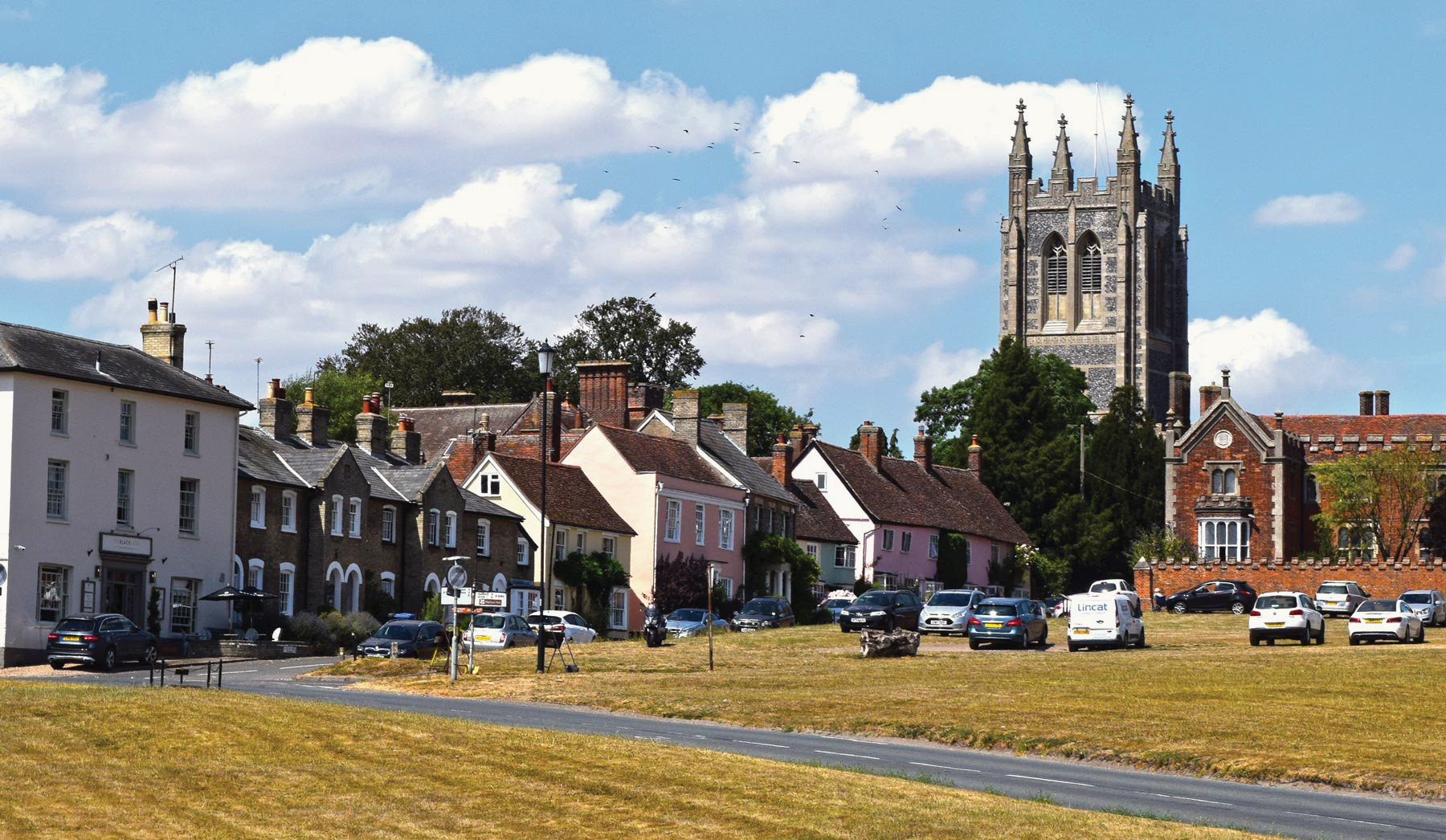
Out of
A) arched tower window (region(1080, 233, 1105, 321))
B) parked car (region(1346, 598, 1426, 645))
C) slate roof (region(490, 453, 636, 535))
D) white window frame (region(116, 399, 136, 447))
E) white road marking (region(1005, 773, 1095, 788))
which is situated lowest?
white road marking (region(1005, 773, 1095, 788))

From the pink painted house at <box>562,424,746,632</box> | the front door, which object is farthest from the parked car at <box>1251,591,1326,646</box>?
the front door

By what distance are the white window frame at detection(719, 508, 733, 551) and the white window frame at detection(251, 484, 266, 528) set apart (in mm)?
25318

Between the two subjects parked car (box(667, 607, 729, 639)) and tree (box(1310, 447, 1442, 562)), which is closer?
parked car (box(667, 607, 729, 639))

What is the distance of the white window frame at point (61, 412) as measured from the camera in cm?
6019

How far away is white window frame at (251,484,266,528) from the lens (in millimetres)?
67125

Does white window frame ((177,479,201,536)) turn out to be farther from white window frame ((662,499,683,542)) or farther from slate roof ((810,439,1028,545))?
slate roof ((810,439,1028,545))

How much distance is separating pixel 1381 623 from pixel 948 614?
1364cm

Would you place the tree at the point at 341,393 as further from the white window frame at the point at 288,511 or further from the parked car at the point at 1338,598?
the parked car at the point at 1338,598

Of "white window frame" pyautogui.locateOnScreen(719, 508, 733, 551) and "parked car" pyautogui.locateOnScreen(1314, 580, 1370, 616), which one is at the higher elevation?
"white window frame" pyautogui.locateOnScreen(719, 508, 733, 551)

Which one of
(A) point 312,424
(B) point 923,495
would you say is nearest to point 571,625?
(A) point 312,424

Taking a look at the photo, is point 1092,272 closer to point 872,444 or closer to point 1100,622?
point 872,444

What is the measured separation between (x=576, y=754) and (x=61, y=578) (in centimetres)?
3716

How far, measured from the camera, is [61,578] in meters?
59.7

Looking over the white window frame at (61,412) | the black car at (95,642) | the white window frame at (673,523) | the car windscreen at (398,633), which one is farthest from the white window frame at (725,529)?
the black car at (95,642)
